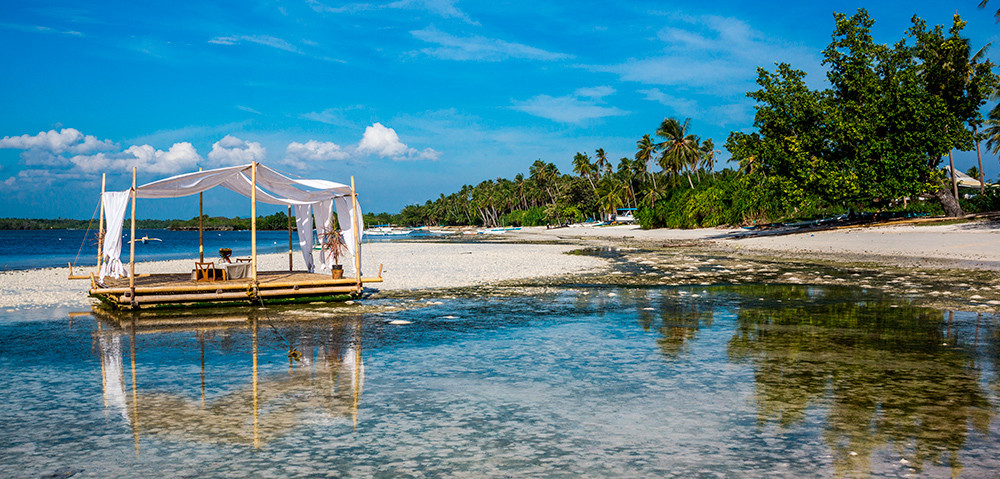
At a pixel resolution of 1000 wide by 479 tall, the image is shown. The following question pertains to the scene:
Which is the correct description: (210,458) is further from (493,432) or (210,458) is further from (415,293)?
(415,293)

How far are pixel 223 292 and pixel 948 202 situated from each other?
45.3 meters

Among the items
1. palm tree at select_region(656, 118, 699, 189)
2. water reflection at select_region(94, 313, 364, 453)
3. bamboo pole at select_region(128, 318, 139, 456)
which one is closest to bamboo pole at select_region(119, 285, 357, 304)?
water reflection at select_region(94, 313, 364, 453)

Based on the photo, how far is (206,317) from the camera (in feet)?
48.3

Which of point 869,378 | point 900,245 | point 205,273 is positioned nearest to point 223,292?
point 205,273

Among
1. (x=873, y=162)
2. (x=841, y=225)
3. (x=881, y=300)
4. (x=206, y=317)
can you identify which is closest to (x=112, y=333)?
(x=206, y=317)

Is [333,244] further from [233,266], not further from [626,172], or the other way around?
[626,172]

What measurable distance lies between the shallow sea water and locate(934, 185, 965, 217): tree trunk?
34.4 m

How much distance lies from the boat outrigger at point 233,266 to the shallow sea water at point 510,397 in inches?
73.0

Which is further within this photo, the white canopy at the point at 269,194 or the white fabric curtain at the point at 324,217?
the white fabric curtain at the point at 324,217

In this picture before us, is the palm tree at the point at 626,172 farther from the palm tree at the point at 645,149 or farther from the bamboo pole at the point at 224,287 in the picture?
the bamboo pole at the point at 224,287

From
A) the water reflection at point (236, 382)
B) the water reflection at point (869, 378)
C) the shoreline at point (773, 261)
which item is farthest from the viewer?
the shoreline at point (773, 261)

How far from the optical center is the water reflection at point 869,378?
5848mm

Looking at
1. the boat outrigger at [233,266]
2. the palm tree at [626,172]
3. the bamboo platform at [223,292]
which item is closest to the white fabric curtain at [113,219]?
the boat outrigger at [233,266]

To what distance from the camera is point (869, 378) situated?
823cm
